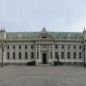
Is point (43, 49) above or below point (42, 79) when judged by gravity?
below

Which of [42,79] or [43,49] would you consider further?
[43,49]

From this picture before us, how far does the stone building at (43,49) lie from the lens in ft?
342

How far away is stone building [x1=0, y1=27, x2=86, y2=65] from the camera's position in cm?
10412

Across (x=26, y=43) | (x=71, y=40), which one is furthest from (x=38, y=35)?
(x=71, y=40)

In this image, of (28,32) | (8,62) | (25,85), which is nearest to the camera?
(25,85)

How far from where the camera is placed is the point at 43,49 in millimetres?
104312

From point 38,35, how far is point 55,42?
6579 millimetres

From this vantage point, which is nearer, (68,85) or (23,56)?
(68,85)

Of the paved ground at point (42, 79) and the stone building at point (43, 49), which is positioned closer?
the paved ground at point (42, 79)

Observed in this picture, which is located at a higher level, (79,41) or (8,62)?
(79,41)

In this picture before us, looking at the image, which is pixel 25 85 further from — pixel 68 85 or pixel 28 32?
pixel 28 32

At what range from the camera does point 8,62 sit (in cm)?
10400

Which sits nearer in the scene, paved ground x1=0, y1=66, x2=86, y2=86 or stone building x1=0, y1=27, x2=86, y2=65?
paved ground x1=0, y1=66, x2=86, y2=86

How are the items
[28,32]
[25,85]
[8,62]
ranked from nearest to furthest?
[25,85]
[8,62]
[28,32]
